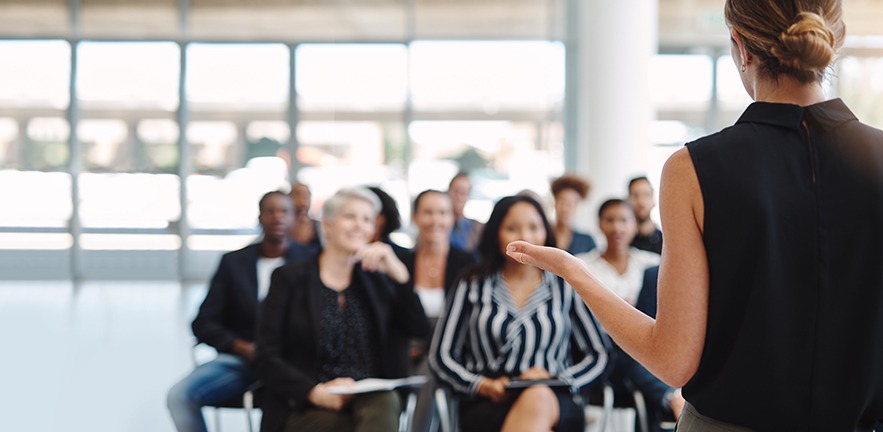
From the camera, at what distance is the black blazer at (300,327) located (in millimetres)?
3613

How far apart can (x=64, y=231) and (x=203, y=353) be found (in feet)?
21.6

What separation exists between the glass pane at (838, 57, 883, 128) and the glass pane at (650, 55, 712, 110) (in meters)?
2.14

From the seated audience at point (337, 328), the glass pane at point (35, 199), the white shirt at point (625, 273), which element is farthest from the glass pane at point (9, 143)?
the seated audience at point (337, 328)

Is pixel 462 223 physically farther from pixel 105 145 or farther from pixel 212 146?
pixel 105 145

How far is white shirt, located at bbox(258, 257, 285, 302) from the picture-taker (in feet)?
14.9

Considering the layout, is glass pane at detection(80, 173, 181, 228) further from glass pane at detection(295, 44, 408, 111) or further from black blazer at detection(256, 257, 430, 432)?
black blazer at detection(256, 257, 430, 432)

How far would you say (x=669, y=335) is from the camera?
1325mm

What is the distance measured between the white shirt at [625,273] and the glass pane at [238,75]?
326 inches

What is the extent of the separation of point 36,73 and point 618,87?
27.1 feet

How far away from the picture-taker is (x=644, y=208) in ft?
20.3

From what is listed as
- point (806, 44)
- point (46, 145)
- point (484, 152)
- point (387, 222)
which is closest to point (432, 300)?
point (387, 222)

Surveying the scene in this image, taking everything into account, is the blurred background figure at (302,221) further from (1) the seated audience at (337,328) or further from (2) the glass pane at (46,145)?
(2) the glass pane at (46,145)

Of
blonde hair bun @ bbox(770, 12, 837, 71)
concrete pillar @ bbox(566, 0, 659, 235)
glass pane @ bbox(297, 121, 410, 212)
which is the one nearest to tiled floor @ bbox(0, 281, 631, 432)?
glass pane @ bbox(297, 121, 410, 212)

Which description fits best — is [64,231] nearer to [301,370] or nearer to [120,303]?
[120,303]
